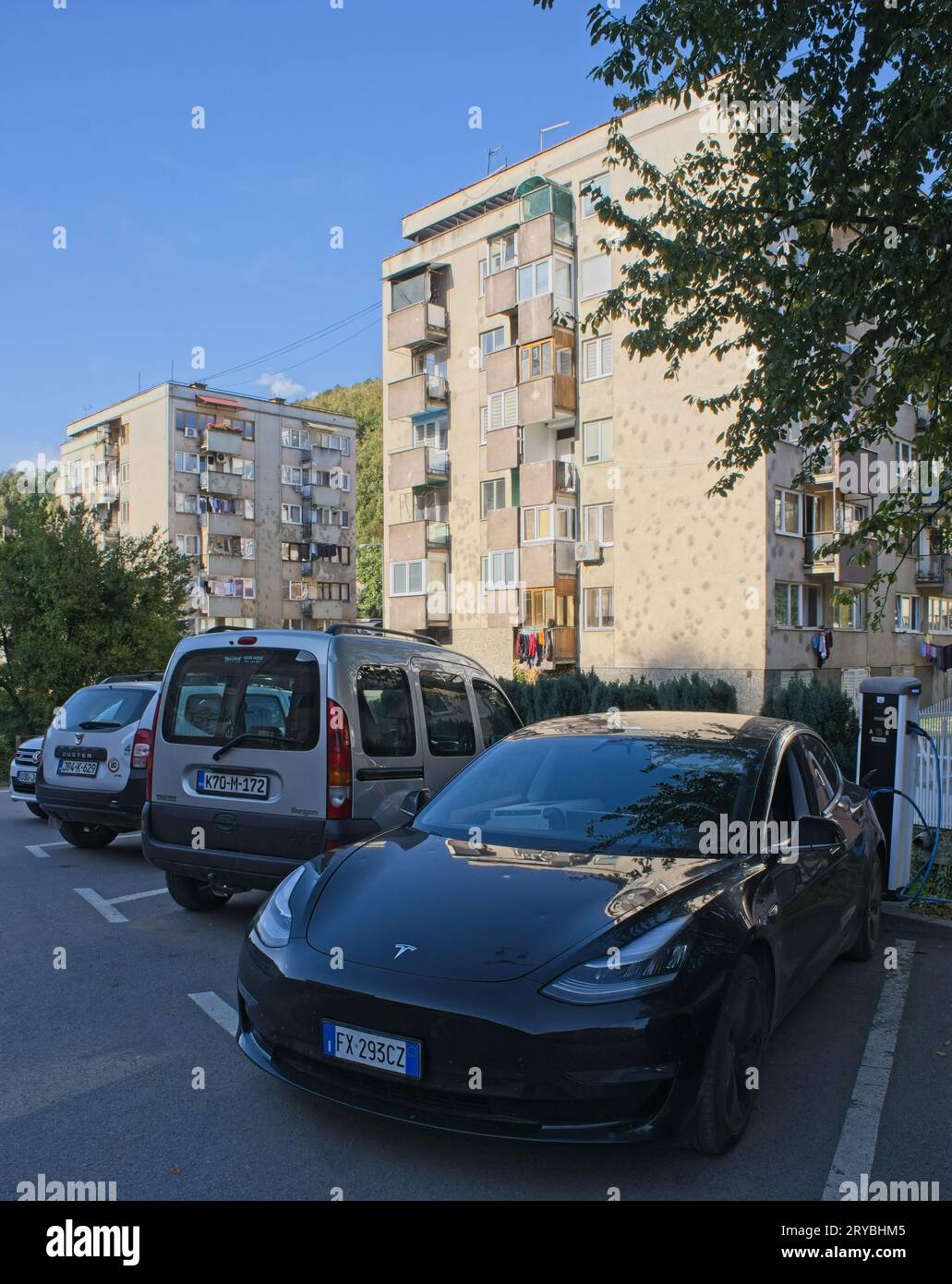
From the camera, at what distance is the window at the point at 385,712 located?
6500 mm

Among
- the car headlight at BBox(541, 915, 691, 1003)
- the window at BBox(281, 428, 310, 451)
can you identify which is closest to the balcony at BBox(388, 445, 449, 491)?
the window at BBox(281, 428, 310, 451)

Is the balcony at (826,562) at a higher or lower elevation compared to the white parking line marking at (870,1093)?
higher

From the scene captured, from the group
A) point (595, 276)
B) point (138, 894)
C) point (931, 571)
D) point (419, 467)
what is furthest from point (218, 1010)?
point (931, 571)

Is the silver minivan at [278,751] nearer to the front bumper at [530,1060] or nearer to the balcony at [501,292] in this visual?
the front bumper at [530,1060]

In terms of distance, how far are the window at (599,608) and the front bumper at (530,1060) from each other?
28.2 meters

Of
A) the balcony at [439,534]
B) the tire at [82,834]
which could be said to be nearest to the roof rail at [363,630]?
the tire at [82,834]

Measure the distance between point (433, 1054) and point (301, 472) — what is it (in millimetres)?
60630

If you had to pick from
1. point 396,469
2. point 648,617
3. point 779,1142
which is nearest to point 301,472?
point 396,469

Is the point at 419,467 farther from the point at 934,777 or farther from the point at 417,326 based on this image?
the point at 934,777

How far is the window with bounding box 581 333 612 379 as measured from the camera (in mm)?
31234

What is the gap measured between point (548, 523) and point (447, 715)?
81.8ft

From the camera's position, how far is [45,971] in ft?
18.6

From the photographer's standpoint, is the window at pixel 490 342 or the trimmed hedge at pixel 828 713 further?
the window at pixel 490 342

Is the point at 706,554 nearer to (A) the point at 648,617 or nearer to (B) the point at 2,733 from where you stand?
(A) the point at 648,617
